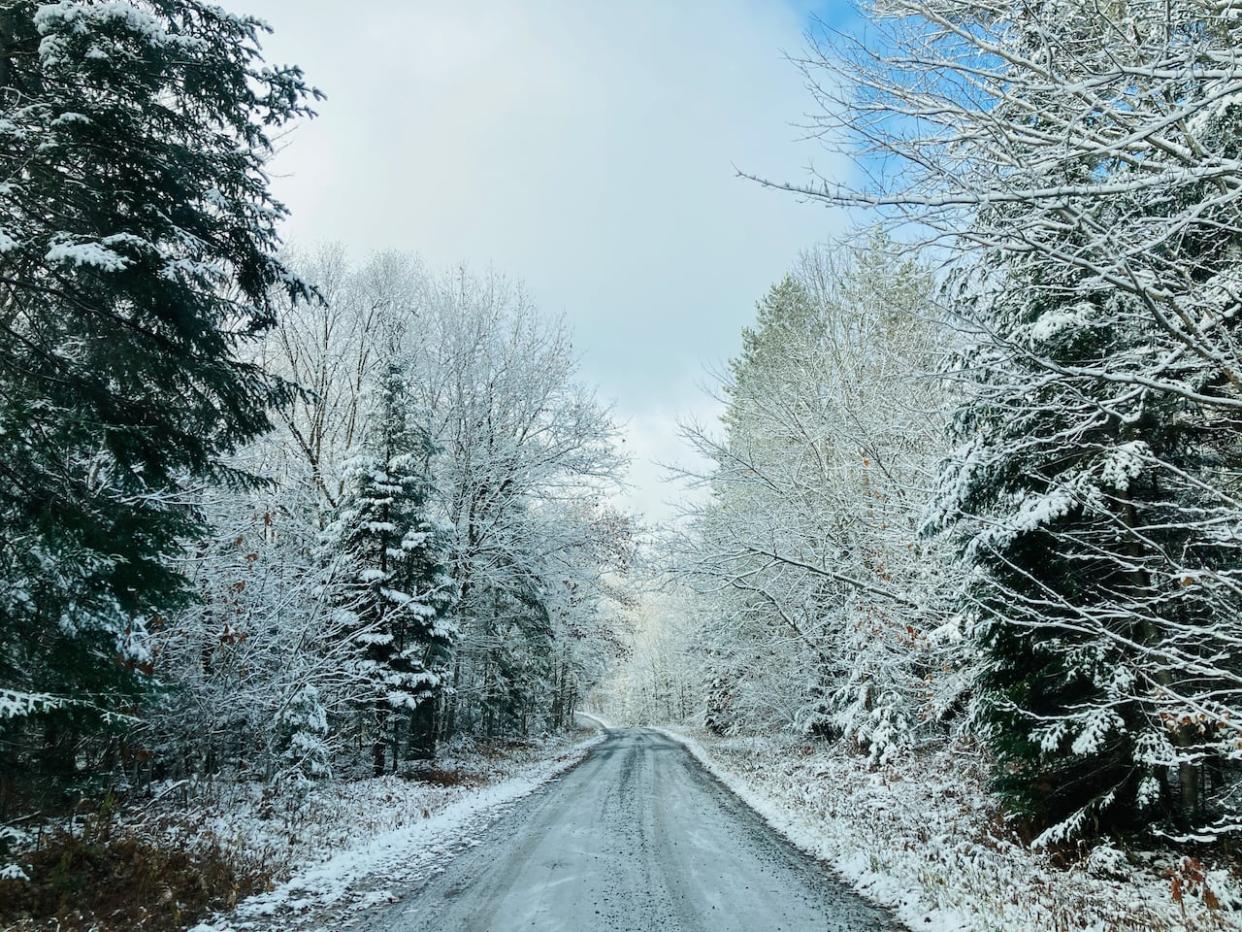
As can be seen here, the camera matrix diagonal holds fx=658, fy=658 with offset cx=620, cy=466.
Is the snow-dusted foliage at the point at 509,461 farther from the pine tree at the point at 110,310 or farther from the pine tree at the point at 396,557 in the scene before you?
the pine tree at the point at 110,310

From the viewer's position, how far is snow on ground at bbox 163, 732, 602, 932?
6754 millimetres

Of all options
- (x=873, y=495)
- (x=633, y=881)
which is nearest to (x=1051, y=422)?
(x=633, y=881)

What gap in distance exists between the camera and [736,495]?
20.4m

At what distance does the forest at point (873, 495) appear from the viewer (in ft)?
13.8

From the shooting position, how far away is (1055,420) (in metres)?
7.00

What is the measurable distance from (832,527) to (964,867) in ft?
30.9

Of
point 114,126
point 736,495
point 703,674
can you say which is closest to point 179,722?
point 114,126

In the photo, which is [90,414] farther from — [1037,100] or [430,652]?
[430,652]

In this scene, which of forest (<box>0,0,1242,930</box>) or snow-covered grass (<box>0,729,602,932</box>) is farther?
snow-covered grass (<box>0,729,602,932</box>)

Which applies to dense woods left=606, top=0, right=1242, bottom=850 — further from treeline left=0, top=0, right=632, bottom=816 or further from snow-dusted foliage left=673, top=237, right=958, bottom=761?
treeline left=0, top=0, right=632, bottom=816

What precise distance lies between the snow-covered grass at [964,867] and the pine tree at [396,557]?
8356 mm

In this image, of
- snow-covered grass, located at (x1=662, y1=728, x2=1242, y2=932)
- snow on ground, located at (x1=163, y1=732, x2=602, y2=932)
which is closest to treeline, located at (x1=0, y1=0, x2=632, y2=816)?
snow on ground, located at (x1=163, y1=732, x2=602, y2=932)

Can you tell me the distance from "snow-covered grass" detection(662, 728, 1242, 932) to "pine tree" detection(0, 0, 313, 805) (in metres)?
7.81

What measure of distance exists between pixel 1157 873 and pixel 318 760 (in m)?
11.7
